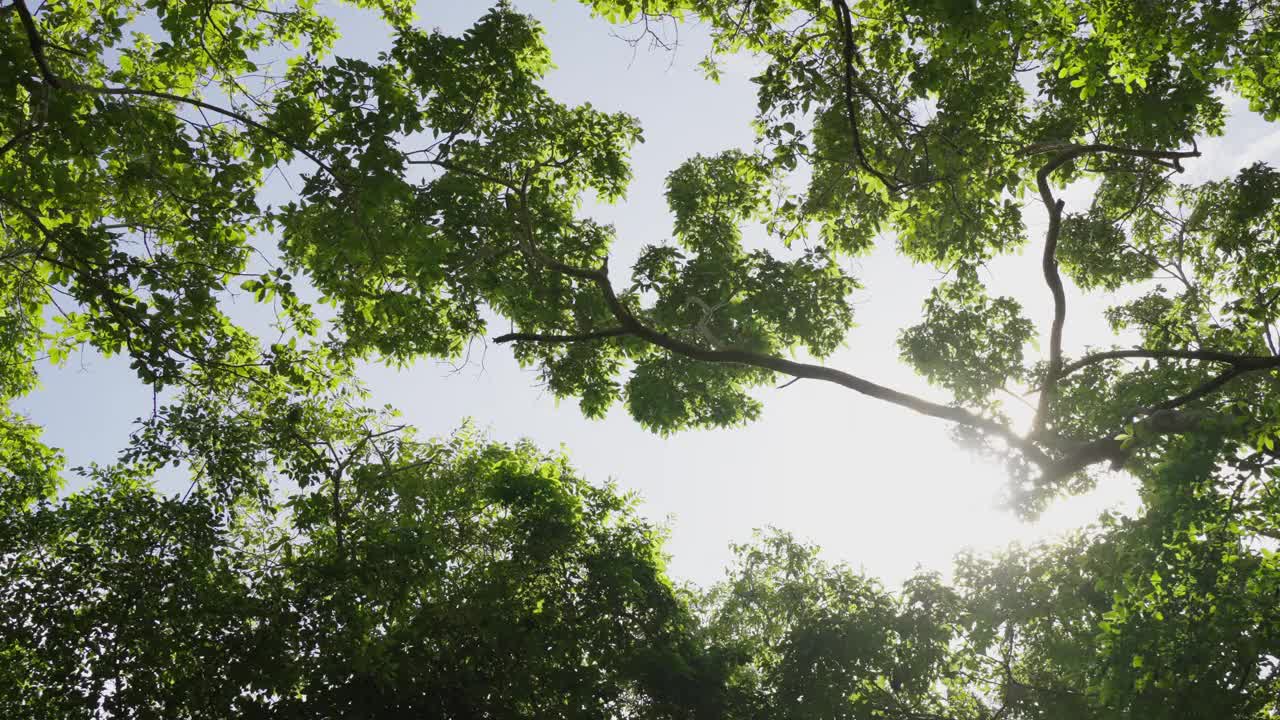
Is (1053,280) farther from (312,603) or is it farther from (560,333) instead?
(312,603)

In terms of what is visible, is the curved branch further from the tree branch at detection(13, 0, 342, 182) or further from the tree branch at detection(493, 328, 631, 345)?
the tree branch at detection(13, 0, 342, 182)

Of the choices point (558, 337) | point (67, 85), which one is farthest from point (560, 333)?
point (67, 85)

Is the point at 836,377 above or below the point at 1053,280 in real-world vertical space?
below

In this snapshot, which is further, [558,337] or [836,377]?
[558,337]

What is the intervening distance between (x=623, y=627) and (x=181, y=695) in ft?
22.5

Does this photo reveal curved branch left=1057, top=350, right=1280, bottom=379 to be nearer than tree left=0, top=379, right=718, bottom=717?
Yes

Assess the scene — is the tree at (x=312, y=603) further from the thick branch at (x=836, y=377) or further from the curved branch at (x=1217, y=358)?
the curved branch at (x=1217, y=358)

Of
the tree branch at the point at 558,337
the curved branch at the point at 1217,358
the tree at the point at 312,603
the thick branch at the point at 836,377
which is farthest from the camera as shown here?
the tree at the point at 312,603

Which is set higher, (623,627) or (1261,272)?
(1261,272)

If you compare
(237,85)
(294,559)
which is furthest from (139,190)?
(294,559)

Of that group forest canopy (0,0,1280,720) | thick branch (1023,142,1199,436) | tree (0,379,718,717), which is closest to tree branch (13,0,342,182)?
forest canopy (0,0,1280,720)

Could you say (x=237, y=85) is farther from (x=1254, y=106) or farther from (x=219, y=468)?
(x=1254, y=106)

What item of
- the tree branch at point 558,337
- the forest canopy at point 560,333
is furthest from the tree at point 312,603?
the tree branch at point 558,337

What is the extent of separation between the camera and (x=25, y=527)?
1070 cm
